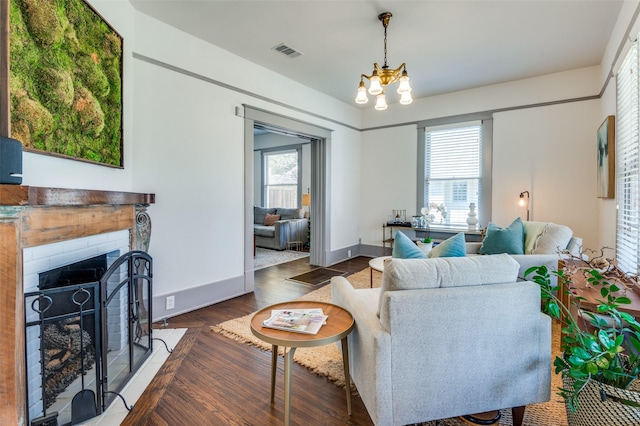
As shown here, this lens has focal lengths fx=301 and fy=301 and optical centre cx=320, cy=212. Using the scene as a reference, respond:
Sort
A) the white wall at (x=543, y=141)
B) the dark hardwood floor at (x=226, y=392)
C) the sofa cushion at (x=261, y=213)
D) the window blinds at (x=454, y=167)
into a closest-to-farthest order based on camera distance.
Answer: the dark hardwood floor at (x=226, y=392)
the white wall at (x=543, y=141)
the window blinds at (x=454, y=167)
the sofa cushion at (x=261, y=213)

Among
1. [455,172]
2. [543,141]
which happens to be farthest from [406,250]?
[543,141]

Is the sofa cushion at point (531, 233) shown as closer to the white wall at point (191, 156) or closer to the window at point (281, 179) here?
the white wall at point (191, 156)

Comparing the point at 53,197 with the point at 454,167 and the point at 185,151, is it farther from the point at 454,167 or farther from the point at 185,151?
the point at 454,167

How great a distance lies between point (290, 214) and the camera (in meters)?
7.59

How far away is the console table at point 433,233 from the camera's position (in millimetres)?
4883

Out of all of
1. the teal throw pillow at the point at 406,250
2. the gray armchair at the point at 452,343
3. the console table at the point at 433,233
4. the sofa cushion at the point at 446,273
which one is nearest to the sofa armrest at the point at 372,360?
the gray armchair at the point at 452,343

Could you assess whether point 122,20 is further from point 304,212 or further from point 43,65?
point 304,212

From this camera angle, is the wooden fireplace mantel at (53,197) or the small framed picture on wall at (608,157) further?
Result: the small framed picture on wall at (608,157)

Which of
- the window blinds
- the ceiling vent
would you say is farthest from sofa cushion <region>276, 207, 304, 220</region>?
the ceiling vent

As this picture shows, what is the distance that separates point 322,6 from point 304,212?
521cm

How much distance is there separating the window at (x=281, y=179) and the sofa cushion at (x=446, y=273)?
6.73 m

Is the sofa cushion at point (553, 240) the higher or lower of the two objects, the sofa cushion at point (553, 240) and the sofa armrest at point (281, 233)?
the higher

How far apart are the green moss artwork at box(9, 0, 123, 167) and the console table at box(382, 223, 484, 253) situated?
175 inches

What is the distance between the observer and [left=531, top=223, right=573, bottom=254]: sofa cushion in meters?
3.05
